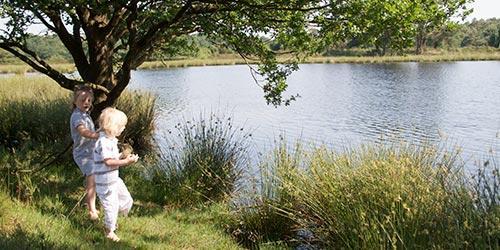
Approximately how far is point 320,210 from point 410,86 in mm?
23576

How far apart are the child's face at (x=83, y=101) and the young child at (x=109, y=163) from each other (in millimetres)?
656

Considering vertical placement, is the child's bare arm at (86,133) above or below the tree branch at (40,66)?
below

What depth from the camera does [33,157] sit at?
7672 mm

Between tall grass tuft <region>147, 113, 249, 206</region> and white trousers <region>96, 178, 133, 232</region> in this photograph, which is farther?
tall grass tuft <region>147, 113, 249, 206</region>

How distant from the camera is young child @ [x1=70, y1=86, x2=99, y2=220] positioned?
5.61 m

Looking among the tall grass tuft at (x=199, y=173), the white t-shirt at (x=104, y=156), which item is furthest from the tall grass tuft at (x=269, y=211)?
the white t-shirt at (x=104, y=156)

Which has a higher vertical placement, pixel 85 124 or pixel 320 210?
pixel 85 124

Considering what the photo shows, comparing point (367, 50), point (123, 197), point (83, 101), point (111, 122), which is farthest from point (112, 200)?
point (367, 50)

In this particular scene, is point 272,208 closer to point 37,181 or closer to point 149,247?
point 149,247

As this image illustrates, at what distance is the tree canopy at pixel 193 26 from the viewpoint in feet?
19.6

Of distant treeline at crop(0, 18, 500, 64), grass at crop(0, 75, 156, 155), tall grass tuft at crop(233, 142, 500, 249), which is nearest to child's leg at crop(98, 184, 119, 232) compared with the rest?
tall grass tuft at crop(233, 142, 500, 249)

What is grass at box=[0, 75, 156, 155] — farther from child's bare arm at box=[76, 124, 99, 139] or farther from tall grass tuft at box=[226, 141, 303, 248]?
tall grass tuft at box=[226, 141, 303, 248]

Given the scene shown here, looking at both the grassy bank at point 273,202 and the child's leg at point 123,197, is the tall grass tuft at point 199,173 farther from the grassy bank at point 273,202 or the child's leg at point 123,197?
the child's leg at point 123,197

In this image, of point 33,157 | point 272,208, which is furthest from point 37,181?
point 272,208
